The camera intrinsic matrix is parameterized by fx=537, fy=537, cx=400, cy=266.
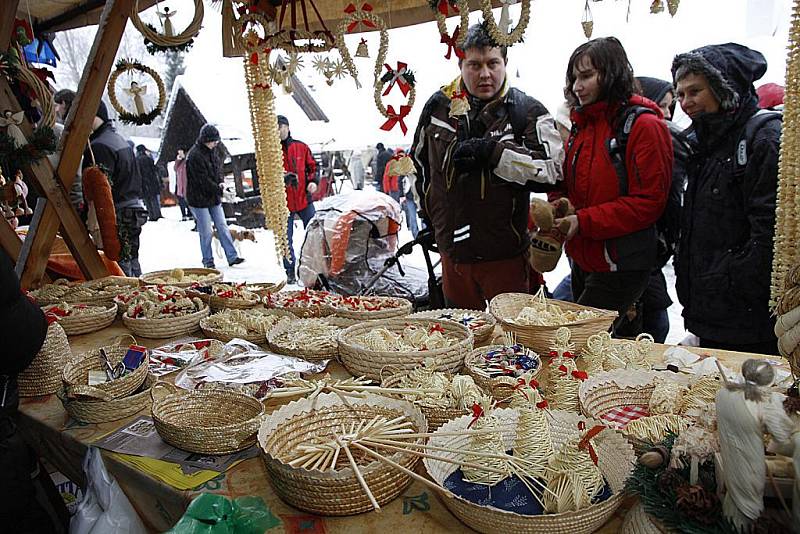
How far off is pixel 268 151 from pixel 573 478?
7.52ft

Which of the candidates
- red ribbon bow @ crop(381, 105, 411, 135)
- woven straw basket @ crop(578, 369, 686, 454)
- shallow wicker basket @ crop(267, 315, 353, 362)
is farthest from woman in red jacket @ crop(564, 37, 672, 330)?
shallow wicker basket @ crop(267, 315, 353, 362)

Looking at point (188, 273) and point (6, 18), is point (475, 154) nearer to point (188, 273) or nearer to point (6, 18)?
point (188, 273)

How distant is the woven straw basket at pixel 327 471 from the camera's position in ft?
3.23

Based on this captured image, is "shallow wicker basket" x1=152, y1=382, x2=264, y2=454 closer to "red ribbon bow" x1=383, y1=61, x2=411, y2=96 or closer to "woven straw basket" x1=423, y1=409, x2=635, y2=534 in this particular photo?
"woven straw basket" x1=423, y1=409, x2=635, y2=534

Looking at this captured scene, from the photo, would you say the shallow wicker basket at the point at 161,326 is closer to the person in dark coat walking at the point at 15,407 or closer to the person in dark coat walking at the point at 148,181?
the person in dark coat walking at the point at 15,407

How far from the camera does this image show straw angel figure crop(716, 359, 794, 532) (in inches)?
27.5

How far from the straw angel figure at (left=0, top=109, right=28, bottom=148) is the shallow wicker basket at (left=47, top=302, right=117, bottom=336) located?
0.93 m

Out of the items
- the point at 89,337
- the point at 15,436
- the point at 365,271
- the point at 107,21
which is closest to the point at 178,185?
the point at 365,271

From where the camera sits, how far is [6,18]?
2.55 m

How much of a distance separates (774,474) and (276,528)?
820 millimetres

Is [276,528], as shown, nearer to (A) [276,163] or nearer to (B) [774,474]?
(B) [774,474]

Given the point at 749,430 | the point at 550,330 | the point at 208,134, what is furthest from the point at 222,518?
the point at 208,134

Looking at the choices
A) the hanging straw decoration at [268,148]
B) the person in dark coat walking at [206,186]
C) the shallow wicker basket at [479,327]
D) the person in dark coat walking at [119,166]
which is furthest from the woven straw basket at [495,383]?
the person in dark coat walking at [206,186]

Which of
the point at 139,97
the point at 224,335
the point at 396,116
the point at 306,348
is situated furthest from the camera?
the point at 139,97
